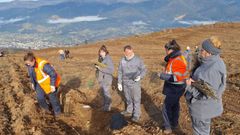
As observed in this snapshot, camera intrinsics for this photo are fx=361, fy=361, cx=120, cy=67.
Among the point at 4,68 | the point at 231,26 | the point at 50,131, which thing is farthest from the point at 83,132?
the point at 231,26

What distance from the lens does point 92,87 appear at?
42.1ft

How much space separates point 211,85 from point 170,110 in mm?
2006

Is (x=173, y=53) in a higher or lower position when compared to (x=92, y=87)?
higher

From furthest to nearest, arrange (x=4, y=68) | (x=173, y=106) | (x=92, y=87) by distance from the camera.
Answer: (x=4, y=68) < (x=92, y=87) < (x=173, y=106)

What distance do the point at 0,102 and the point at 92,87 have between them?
3.30 metres

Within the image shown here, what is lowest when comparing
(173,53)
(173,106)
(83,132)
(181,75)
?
(83,132)

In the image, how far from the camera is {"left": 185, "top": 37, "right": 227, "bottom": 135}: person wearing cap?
5562mm

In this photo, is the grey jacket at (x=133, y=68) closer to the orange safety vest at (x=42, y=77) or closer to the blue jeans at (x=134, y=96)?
the blue jeans at (x=134, y=96)

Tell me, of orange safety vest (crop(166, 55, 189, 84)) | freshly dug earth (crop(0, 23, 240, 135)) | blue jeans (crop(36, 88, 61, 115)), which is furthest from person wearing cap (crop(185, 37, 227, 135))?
blue jeans (crop(36, 88, 61, 115))

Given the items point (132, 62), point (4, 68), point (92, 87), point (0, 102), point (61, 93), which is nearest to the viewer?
point (132, 62)

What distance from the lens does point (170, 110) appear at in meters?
7.51

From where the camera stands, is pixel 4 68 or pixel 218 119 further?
pixel 4 68

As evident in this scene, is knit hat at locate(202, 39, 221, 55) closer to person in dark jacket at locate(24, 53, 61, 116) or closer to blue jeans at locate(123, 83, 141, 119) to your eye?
blue jeans at locate(123, 83, 141, 119)

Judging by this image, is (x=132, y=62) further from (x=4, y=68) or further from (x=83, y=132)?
(x=4, y=68)
